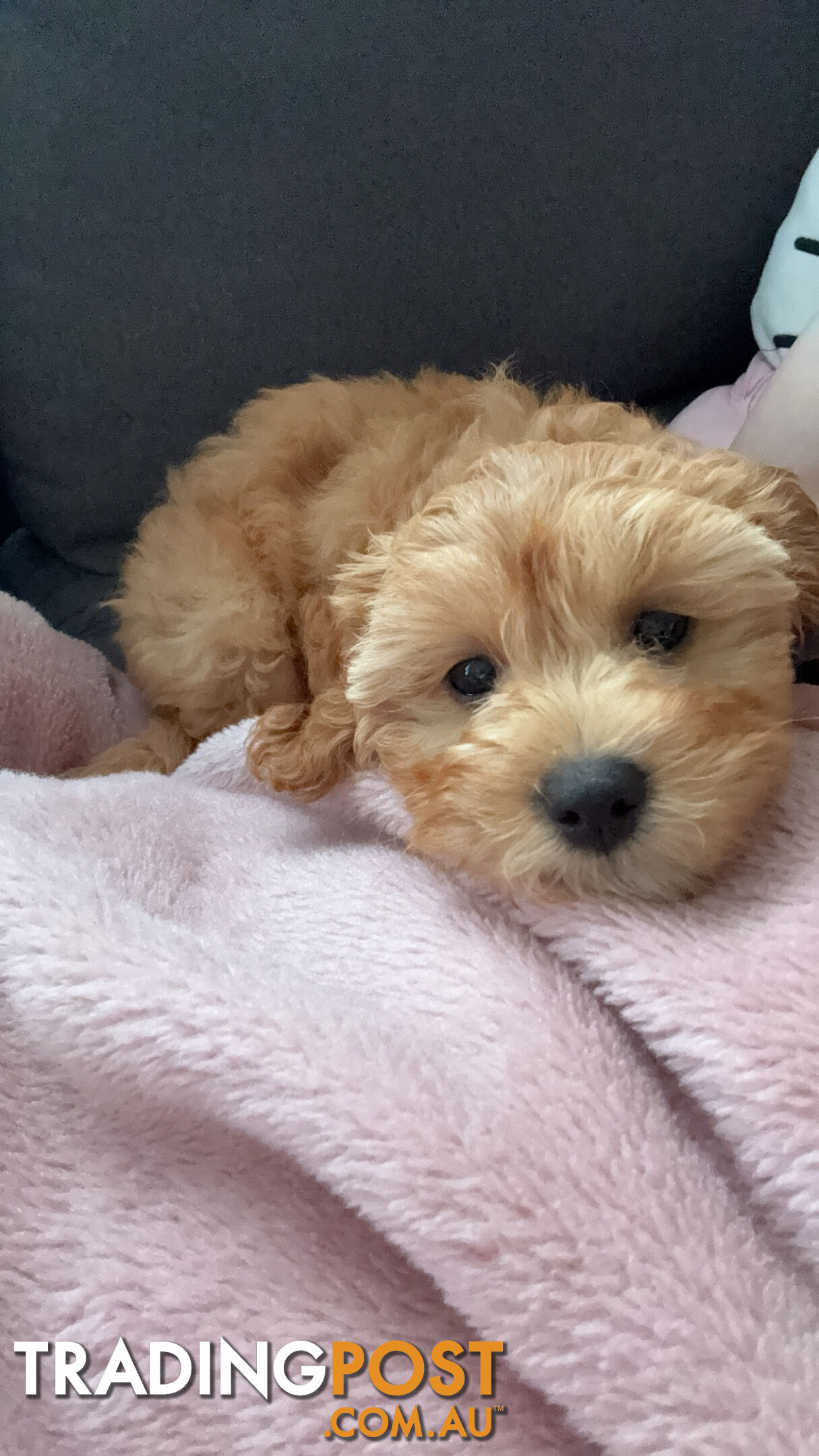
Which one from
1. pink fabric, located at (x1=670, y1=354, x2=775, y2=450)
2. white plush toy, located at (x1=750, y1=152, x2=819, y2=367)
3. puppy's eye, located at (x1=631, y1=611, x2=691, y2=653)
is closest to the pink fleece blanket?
puppy's eye, located at (x1=631, y1=611, x2=691, y2=653)

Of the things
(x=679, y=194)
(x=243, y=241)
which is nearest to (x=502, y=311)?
(x=679, y=194)

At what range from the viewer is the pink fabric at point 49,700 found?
1.63 metres

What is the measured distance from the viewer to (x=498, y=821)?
0.96 meters

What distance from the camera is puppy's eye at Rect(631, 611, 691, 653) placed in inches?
42.7

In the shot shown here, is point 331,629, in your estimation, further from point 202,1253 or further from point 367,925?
point 202,1253

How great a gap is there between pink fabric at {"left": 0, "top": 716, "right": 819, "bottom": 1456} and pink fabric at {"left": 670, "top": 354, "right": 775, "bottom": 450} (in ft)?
3.42

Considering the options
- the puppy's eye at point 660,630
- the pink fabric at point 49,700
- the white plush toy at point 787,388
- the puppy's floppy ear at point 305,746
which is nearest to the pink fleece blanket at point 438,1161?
the puppy's eye at point 660,630

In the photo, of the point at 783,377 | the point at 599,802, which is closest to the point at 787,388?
the point at 783,377

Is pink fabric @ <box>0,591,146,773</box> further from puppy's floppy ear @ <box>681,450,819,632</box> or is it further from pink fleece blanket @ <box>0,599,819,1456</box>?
puppy's floppy ear @ <box>681,450,819,632</box>

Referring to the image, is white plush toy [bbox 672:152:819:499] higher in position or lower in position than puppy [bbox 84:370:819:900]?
higher

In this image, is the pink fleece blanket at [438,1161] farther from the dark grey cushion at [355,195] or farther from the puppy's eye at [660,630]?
the dark grey cushion at [355,195]

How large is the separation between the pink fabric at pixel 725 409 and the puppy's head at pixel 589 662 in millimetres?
729

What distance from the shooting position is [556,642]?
110 cm

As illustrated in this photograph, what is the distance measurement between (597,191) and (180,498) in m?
1.07
